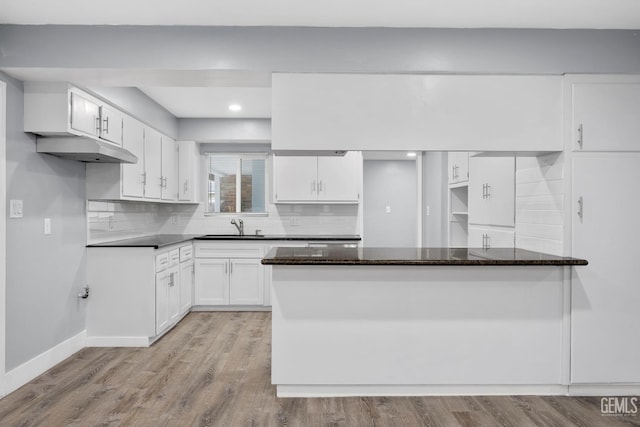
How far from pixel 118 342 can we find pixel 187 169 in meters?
2.41

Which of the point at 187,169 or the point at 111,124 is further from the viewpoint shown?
the point at 187,169

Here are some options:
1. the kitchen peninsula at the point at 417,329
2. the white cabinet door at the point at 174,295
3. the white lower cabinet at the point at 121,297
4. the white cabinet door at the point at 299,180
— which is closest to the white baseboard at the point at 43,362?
the white lower cabinet at the point at 121,297

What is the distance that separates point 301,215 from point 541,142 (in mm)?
3404

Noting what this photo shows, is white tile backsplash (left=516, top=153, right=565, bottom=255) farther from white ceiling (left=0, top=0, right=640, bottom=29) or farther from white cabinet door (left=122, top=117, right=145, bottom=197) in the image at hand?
white cabinet door (left=122, top=117, right=145, bottom=197)

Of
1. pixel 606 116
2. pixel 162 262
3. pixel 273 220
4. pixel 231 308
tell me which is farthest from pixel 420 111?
pixel 231 308

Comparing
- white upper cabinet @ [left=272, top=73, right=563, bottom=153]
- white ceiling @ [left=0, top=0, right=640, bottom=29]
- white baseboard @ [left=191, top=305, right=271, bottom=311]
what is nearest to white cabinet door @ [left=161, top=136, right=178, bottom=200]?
white baseboard @ [left=191, top=305, right=271, bottom=311]

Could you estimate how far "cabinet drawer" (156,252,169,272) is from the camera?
3.88 m

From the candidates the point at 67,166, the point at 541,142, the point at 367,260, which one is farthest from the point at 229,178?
the point at 541,142

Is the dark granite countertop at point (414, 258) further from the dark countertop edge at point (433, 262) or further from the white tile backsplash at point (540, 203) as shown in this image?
the white tile backsplash at point (540, 203)

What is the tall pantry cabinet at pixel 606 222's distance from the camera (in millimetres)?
Result: 2742

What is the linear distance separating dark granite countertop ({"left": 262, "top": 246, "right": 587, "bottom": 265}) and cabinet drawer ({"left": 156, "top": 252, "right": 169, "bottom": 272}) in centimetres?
148

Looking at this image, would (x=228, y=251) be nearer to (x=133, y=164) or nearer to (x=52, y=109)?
(x=133, y=164)

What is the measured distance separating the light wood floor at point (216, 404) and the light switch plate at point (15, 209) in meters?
1.21

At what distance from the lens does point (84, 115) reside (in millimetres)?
3227
